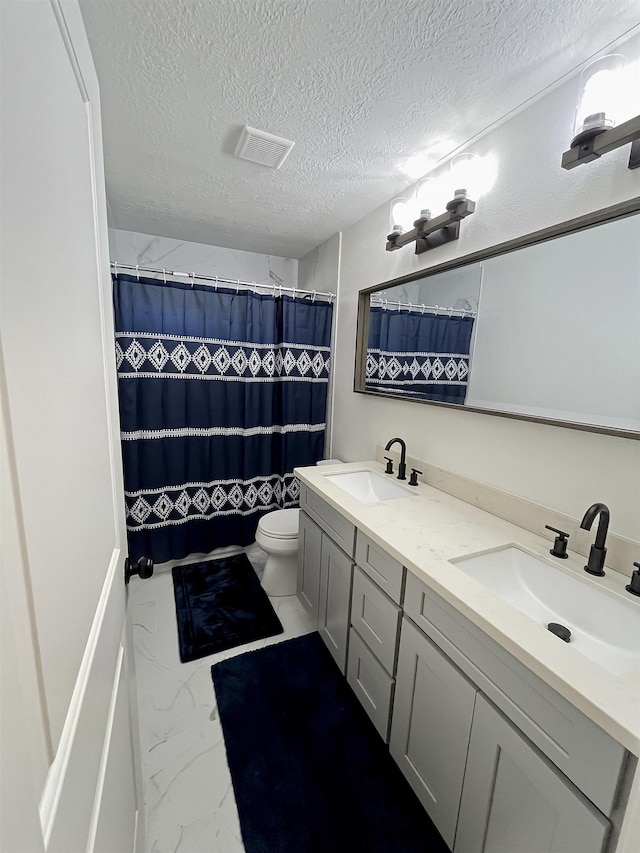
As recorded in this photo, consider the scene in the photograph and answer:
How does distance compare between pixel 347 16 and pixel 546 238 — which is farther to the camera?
pixel 546 238

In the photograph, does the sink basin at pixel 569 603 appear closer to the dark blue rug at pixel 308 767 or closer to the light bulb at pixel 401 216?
the dark blue rug at pixel 308 767

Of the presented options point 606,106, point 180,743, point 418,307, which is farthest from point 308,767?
point 606,106

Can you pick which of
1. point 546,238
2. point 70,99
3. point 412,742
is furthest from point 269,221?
point 412,742

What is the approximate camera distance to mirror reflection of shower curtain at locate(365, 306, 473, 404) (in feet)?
5.12

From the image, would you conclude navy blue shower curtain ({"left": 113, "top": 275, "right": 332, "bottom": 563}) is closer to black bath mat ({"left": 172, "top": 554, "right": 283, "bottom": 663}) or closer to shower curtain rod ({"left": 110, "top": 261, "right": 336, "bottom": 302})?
shower curtain rod ({"left": 110, "top": 261, "right": 336, "bottom": 302})

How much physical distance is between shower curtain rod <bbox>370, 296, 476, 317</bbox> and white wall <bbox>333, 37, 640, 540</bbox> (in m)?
0.18

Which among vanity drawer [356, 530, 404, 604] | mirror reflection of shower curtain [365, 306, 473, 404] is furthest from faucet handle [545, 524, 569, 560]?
mirror reflection of shower curtain [365, 306, 473, 404]

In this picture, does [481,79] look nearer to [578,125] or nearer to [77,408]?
[578,125]

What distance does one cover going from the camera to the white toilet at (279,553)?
201 cm

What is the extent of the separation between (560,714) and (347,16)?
1787 millimetres

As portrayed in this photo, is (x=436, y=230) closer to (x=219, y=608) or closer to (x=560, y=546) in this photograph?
(x=560, y=546)

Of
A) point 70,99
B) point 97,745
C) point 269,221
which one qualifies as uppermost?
point 269,221

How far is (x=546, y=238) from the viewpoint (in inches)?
45.9

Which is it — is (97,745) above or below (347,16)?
below
